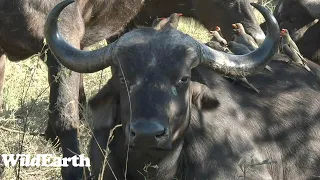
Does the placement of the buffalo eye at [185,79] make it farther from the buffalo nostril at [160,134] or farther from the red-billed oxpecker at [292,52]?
the red-billed oxpecker at [292,52]

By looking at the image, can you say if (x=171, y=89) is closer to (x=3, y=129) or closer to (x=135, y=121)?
(x=135, y=121)

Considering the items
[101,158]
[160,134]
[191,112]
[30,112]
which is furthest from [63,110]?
[160,134]

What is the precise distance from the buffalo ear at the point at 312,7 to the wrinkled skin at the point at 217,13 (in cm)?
70

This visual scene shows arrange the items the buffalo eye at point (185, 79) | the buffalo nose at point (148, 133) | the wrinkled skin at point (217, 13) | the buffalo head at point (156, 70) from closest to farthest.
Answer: the buffalo nose at point (148, 133)
the buffalo head at point (156, 70)
the buffalo eye at point (185, 79)
the wrinkled skin at point (217, 13)

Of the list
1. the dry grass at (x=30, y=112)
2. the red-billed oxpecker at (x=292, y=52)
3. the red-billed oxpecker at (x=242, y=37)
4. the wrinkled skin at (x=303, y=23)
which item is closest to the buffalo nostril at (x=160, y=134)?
the dry grass at (x=30, y=112)

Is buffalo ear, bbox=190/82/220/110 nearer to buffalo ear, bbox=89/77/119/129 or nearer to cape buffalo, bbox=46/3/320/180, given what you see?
cape buffalo, bbox=46/3/320/180

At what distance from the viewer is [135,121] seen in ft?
17.6

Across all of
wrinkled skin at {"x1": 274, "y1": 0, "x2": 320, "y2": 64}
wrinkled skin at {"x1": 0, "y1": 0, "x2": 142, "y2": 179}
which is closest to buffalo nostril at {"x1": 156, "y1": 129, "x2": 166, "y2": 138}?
wrinkled skin at {"x1": 0, "y1": 0, "x2": 142, "y2": 179}

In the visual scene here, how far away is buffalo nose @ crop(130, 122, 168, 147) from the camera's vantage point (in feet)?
17.2

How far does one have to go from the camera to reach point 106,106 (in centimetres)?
620

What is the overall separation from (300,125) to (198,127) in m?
1.06

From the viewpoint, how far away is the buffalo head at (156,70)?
17.8 ft

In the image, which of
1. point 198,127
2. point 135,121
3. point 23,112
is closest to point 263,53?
point 198,127

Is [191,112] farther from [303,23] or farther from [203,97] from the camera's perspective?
[303,23]
